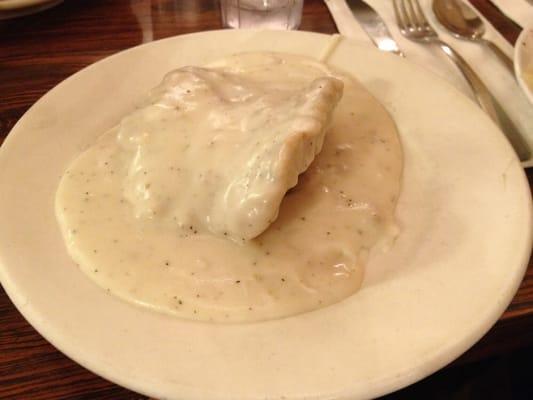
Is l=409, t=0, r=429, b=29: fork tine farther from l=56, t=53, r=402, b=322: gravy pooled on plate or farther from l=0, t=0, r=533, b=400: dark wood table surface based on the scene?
l=56, t=53, r=402, b=322: gravy pooled on plate

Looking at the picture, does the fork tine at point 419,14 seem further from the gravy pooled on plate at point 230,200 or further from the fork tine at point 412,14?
Answer: the gravy pooled on plate at point 230,200

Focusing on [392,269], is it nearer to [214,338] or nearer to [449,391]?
[214,338]

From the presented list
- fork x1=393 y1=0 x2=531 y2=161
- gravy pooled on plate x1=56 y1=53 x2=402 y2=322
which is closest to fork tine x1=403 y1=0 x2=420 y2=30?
fork x1=393 y1=0 x2=531 y2=161

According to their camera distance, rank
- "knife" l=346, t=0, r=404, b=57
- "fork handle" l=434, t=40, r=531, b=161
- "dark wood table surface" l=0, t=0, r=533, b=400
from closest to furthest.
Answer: "dark wood table surface" l=0, t=0, r=533, b=400
"fork handle" l=434, t=40, r=531, b=161
"knife" l=346, t=0, r=404, b=57

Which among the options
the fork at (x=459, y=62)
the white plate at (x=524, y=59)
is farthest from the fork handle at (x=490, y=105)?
the white plate at (x=524, y=59)

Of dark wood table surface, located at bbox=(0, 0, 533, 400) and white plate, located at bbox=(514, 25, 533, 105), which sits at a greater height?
white plate, located at bbox=(514, 25, 533, 105)

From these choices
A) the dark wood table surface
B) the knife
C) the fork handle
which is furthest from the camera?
the knife

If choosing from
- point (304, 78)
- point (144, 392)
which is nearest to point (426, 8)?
point (304, 78)

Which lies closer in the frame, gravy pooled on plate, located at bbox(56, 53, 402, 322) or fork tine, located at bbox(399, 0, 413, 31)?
gravy pooled on plate, located at bbox(56, 53, 402, 322)
